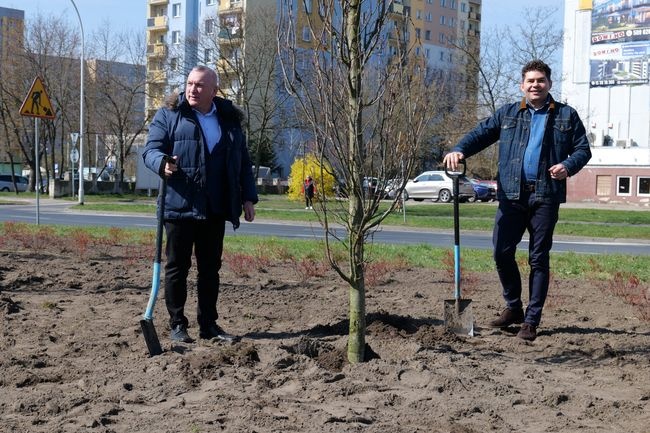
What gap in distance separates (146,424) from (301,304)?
11.5 ft

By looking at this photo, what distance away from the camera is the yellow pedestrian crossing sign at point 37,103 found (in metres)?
17.5

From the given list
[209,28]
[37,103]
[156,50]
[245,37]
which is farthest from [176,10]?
[37,103]

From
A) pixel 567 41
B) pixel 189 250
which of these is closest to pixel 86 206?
pixel 189 250

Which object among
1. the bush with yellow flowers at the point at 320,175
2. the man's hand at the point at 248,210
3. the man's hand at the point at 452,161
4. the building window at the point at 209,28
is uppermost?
the building window at the point at 209,28

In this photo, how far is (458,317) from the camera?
Result: 5965 millimetres

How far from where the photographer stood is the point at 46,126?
54531 mm

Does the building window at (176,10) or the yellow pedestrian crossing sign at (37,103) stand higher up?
the building window at (176,10)

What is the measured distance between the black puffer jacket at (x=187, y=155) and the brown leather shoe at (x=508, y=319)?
207 cm

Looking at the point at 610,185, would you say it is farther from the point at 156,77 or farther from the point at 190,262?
the point at 190,262

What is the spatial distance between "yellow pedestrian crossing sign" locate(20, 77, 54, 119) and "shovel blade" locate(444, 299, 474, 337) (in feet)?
44.3

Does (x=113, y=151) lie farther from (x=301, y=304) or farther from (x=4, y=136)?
(x=301, y=304)

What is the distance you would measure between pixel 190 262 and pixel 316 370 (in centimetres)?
168

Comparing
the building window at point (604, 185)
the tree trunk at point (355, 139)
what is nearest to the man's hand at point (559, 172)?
the tree trunk at point (355, 139)

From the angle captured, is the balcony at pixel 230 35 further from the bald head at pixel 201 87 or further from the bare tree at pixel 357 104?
the bare tree at pixel 357 104
